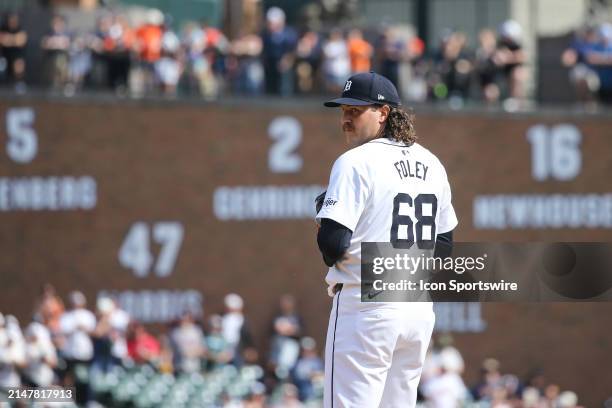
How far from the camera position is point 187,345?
1528cm

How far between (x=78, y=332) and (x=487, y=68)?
24.3ft

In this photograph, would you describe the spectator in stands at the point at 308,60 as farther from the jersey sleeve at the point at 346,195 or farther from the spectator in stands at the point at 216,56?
the jersey sleeve at the point at 346,195

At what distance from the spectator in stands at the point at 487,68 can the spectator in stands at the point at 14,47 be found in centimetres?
657

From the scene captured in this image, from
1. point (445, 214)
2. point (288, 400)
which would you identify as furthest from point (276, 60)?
point (445, 214)

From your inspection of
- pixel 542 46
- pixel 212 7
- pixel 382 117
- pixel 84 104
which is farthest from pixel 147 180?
pixel 382 117

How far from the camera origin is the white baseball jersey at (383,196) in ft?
15.8

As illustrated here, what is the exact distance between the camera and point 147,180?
55.3ft

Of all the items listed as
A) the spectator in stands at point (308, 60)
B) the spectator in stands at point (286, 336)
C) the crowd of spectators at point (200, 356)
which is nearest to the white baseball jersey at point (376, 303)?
the crowd of spectators at point (200, 356)

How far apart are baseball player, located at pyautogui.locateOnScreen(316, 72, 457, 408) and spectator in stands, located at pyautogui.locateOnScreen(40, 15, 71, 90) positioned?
11.7m

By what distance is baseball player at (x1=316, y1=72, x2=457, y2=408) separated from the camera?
483cm

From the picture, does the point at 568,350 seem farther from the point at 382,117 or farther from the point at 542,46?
the point at 382,117

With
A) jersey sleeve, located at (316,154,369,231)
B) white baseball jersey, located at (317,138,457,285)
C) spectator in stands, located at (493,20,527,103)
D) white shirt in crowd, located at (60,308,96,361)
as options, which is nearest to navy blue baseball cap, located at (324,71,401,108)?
white baseball jersey, located at (317,138,457,285)

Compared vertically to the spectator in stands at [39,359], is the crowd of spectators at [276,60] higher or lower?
higher

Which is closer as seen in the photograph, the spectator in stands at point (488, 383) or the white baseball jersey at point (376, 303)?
the white baseball jersey at point (376, 303)
